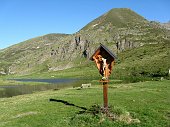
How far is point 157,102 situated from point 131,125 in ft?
41.6

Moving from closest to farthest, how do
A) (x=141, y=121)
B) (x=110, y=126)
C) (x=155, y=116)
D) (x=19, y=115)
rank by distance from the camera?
(x=110, y=126) < (x=141, y=121) < (x=155, y=116) < (x=19, y=115)

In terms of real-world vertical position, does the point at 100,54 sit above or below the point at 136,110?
above

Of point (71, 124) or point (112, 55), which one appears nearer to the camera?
point (71, 124)

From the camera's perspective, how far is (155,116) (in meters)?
27.8

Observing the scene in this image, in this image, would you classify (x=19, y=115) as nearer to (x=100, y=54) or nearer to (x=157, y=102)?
(x=100, y=54)

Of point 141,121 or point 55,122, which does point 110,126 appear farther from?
point 55,122

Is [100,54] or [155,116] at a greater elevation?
[100,54]

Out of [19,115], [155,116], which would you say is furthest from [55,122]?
[155,116]

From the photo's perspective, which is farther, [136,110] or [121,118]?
[136,110]

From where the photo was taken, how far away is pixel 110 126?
2444 centimetres

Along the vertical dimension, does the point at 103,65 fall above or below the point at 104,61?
below

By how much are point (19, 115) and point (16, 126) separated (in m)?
5.88

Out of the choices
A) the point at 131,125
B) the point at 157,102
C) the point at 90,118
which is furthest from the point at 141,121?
the point at 157,102

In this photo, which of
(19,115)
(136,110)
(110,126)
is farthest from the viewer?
(19,115)
